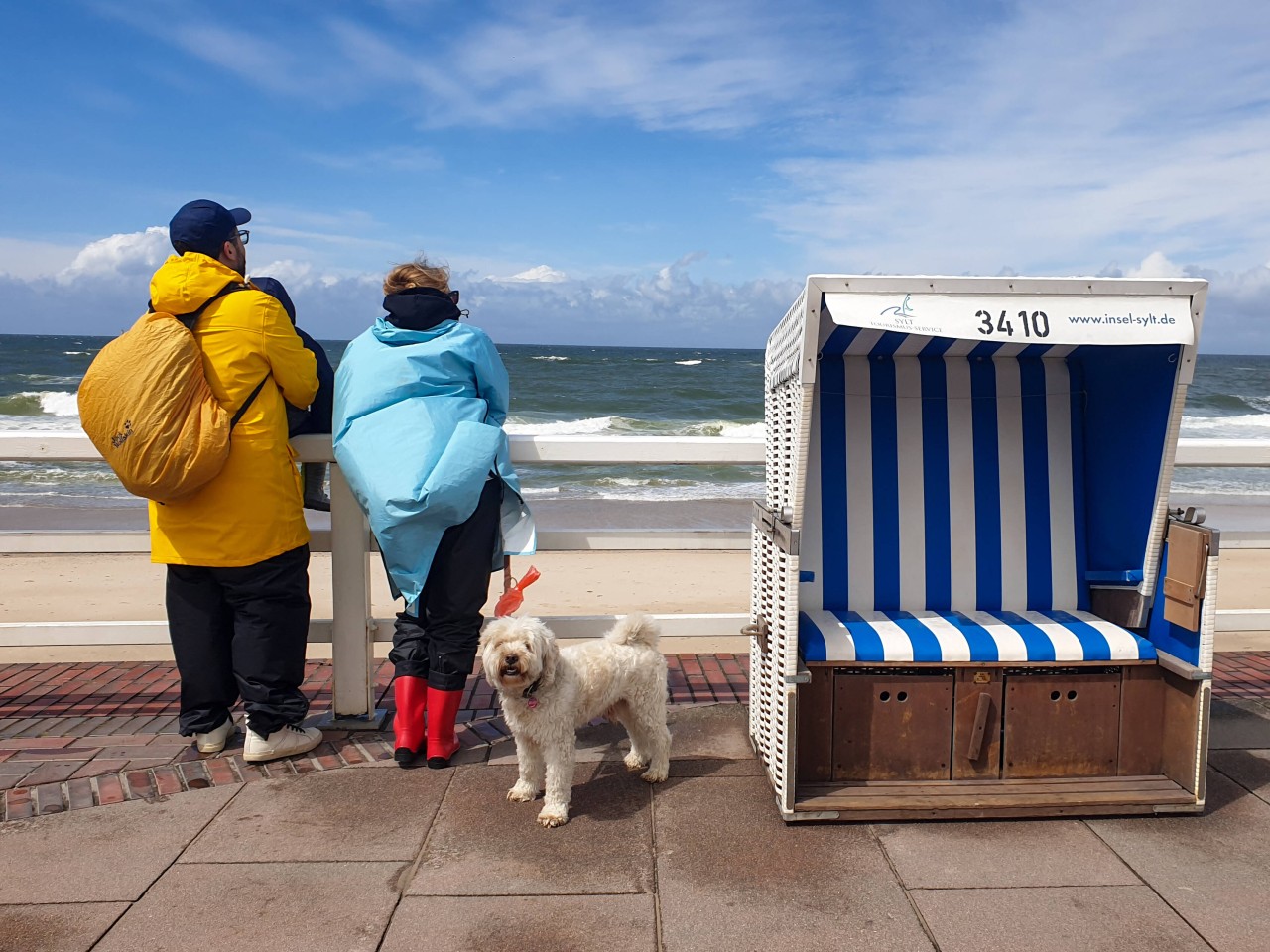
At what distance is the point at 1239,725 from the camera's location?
13.7ft

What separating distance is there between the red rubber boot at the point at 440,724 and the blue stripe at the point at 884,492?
5.63ft

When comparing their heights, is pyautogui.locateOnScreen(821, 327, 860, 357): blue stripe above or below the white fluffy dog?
above

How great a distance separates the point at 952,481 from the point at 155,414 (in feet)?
9.83

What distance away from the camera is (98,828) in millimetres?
3242

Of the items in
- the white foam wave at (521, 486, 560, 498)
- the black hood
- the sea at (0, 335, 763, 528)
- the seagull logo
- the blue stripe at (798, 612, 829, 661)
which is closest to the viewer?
the seagull logo

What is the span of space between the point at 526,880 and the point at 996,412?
2.52 meters

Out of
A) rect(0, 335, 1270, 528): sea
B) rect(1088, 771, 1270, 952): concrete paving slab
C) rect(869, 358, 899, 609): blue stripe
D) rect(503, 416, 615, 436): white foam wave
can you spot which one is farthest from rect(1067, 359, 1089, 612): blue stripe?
rect(503, 416, 615, 436): white foam wave

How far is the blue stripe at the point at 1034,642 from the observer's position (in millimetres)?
3400

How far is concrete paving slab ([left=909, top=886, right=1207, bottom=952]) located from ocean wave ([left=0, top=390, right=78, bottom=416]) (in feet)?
97.7

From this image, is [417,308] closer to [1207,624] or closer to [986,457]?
[986,457]

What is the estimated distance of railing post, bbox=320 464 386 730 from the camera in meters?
3.99

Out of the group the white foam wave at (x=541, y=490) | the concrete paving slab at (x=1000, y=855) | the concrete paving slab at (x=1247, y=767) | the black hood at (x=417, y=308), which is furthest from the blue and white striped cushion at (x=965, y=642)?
the white foam wave at (x=541, y=490)

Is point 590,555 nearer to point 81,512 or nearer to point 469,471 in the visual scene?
point 469,471

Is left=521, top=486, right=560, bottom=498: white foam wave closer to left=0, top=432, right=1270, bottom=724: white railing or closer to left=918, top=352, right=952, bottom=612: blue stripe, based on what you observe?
left=0, top=432, right=1270, bottom=724: white railing
